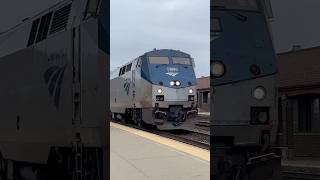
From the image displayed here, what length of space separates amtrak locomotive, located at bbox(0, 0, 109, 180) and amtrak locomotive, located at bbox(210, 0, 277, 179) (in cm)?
42

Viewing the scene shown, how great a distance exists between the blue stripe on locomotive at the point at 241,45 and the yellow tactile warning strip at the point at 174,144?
349 mm

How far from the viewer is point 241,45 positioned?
176 centimetres

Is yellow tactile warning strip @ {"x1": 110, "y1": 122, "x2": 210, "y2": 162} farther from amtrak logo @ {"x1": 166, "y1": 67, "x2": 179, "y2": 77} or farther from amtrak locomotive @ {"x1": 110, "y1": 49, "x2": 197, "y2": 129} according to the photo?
amtrak logo @ {"x1": 166, "y1": 67, "x2": 179, "y2": 77}

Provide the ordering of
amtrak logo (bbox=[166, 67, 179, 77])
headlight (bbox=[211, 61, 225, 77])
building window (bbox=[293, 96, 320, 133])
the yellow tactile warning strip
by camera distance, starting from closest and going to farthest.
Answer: headlight (bbox=[211, 61, 225, 77]) < building window (bbox=[293, 96, 320, 133]) < the yellow tactile warning strip < amtrak logo (bbox=[166, 67, 179, 77])

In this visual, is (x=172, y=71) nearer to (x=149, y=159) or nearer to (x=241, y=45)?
(x=149, y=159)

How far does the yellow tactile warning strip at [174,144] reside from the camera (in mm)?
1954

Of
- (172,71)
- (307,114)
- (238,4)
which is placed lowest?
(307,114)

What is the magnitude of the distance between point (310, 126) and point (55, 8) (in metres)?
1.21

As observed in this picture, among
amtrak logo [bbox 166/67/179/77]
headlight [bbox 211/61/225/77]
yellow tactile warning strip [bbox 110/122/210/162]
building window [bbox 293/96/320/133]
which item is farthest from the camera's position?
amtrak logo [bbox 166/67/179/77]

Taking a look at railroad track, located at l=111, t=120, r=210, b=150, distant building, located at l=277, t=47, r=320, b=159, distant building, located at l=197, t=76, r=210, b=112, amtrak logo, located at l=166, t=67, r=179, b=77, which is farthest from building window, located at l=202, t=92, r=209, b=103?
amtrak logo, located at l=166, t=67, r=179, b=77

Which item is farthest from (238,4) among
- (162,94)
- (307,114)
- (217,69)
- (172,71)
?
(162,94)

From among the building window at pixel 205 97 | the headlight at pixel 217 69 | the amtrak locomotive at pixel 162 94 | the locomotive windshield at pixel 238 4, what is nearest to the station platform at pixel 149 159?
the amtrak locomotive at pixel 162 94

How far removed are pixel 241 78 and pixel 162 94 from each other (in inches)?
49.4

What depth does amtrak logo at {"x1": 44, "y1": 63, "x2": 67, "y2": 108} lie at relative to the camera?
201 cm
